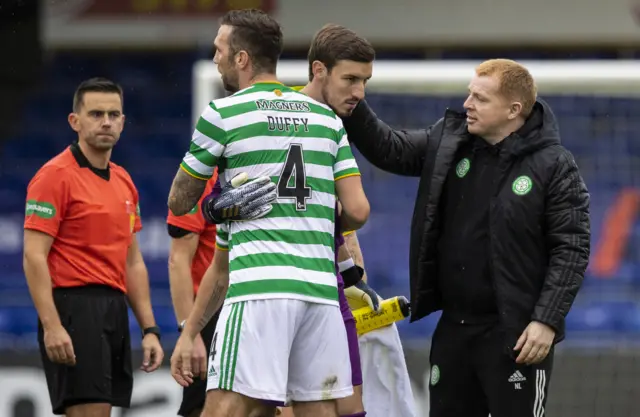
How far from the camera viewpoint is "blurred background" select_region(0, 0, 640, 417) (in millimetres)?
10555

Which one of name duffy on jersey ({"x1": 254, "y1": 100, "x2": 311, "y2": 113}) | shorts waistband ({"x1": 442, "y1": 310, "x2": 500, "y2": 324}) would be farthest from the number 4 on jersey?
shorts waistband ({"x1": 442, "y1": 310, "x2": 500, "y2": 324})

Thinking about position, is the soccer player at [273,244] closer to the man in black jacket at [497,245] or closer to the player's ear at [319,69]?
the player's ear at [319,69]

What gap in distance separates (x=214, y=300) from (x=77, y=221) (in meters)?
1.51

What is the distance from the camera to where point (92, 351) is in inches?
234

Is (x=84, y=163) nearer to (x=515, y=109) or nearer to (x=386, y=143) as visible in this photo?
(x=386, y=143)

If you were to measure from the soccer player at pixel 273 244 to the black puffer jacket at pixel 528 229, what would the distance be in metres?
0.70

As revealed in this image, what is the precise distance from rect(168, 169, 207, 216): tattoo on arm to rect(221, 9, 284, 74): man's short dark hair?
0.47 metres

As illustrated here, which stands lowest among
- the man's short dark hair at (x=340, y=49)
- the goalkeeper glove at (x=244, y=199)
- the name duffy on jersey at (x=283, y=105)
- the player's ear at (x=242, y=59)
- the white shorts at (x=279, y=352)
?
the white shorts at (x=279, y=352)

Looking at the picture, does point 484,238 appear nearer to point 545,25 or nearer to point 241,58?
point 241,58

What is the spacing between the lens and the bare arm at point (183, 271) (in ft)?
19.6

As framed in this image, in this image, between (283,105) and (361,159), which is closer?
(283,105)

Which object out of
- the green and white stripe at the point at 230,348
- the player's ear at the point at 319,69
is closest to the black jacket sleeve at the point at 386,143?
the player's ear at the point at 319,69

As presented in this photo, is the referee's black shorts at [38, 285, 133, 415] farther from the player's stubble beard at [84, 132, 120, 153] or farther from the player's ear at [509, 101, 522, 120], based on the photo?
the player's ear at [509, 101, 522, 120]

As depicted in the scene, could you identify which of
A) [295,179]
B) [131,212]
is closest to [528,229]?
[295,179]
